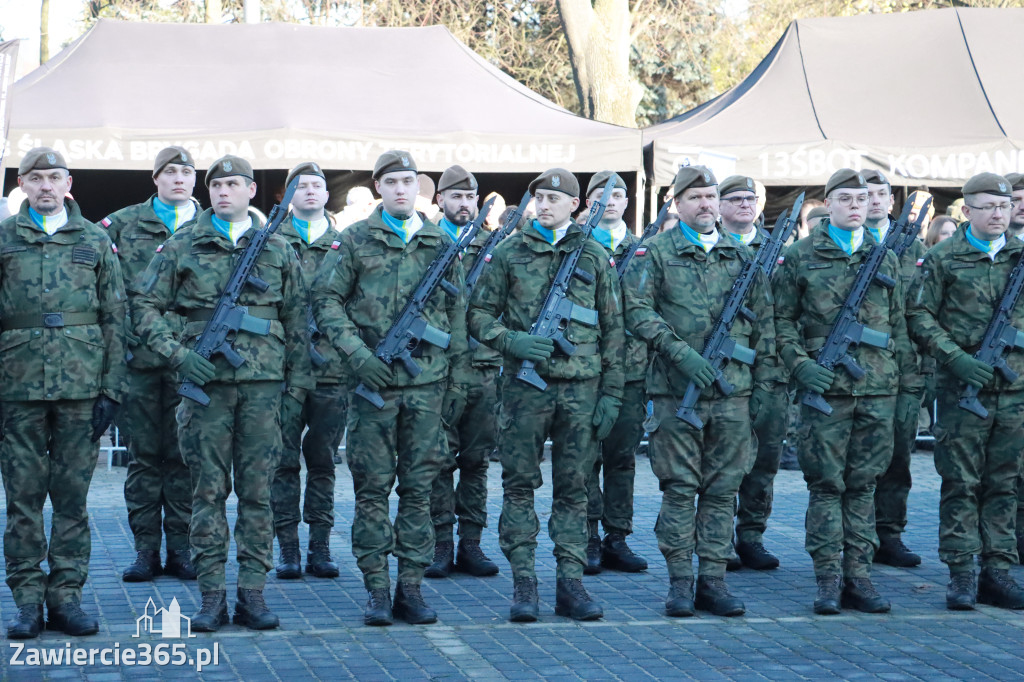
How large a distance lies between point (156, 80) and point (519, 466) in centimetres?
1008

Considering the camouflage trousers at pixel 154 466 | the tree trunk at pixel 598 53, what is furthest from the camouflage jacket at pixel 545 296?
the tree trunk at pixel 598 53

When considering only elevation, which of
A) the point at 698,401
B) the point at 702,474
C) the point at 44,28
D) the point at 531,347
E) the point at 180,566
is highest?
the point at 44,28

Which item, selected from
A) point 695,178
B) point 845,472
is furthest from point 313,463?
point 845,472

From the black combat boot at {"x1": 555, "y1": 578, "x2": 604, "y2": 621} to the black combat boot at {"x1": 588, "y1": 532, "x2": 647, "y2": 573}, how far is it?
3.90ft

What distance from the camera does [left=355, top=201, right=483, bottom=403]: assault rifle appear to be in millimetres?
6855

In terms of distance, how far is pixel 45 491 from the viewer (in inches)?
264

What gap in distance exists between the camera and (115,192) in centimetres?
1692

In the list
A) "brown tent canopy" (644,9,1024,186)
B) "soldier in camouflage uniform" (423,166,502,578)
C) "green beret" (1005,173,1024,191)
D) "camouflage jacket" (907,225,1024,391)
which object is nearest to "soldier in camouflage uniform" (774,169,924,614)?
"camouflage jacket" (907,225,1024,391)

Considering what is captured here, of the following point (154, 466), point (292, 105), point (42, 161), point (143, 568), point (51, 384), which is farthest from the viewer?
point (292, 105)

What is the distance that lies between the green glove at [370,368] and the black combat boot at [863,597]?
2.57 m

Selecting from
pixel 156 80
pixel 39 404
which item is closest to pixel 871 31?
pixel 156 80

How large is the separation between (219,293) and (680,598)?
2.68 metres

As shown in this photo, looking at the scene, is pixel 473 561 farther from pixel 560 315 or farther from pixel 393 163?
pixel 393 163

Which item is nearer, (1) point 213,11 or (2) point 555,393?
(2) point 555,393
